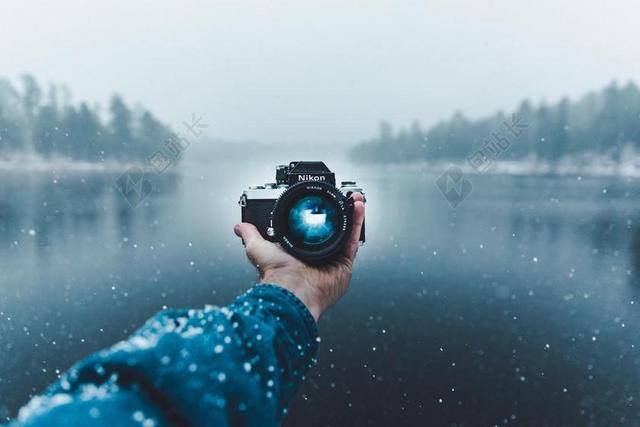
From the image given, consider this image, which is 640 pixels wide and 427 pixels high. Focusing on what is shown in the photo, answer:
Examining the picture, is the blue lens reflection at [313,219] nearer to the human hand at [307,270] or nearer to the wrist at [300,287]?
the human hand at [307,270]

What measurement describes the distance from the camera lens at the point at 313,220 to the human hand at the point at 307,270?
1.1 inches

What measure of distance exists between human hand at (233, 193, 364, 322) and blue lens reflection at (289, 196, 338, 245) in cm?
7

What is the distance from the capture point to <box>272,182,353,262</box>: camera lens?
4.25ft

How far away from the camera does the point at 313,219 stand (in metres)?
1.41

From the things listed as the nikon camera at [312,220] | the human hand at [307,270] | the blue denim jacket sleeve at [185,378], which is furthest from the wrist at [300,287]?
the blue denim jacket sleeve at [185,378]

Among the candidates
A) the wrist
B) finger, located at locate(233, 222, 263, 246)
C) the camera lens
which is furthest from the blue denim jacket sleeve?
finger, located at locate(233, 222, 263, 246)

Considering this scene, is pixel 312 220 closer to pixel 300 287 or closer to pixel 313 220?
pixel 313 220

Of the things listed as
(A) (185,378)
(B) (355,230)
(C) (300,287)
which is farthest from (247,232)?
(A) (185,378)

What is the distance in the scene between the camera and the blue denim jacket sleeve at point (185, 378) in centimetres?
45

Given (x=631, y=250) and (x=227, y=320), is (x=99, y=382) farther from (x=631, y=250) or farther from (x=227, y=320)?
(x=631, y=250)

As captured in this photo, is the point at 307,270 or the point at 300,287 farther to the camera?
the point at 307,270

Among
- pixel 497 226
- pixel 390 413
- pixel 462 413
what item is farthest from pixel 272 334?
Answer: pixel 497 226

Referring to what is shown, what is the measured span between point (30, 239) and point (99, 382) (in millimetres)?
31951

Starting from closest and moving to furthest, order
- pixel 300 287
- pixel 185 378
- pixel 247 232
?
pixel 185 378 < pixel 300 287 < pixel 247 232
